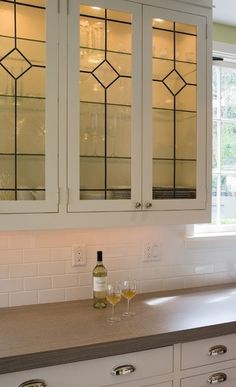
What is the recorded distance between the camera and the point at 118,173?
189 centimetres

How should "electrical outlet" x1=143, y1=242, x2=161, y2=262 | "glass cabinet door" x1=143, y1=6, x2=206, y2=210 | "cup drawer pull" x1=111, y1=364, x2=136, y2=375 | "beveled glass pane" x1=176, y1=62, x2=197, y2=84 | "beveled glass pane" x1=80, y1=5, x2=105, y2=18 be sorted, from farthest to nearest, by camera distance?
"electrical outlet" x1=143, y1=242, x2=161, y2=262, "beveled glass pane" x1=176, y1=62, x2=197, y2=84, "glass cabinet door" x1=143, y1=6, x2=206, y2=210, "beveled glass pane" x1=80, y1=5, x2=105, y2=18, "cup drawer pull" x1=111, y1=364, x2=136, y2=375

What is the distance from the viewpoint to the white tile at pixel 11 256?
6.50 feet

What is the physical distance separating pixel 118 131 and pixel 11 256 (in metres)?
0.85

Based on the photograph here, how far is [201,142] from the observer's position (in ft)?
6.77

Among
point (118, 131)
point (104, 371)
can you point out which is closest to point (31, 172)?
point (118, 131)

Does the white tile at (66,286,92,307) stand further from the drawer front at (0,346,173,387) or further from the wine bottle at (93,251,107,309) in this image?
the drawer front at (0,346,173,387)

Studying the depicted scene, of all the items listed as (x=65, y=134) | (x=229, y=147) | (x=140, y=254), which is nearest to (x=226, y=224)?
(x=229, y=147)

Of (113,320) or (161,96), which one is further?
(161,96)

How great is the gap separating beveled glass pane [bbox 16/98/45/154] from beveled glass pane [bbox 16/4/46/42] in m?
0.28

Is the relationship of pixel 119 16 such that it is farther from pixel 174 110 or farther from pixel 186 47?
pixel 174 110

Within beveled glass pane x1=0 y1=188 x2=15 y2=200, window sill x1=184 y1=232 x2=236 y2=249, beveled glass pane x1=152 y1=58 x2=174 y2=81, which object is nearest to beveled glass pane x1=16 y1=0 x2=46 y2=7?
beveled glass pane x1=152 y1=58 x2=174 y2=81

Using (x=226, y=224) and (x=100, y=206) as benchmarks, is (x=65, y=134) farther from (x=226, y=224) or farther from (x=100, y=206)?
(x=226, y=224)

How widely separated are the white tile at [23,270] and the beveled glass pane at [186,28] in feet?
4.82

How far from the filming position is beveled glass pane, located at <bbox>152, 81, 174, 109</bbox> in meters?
1.97
